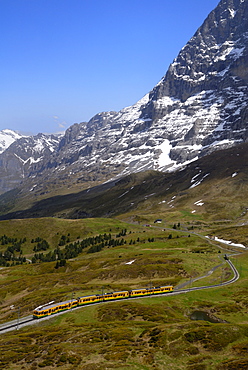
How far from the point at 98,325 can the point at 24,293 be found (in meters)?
52.9

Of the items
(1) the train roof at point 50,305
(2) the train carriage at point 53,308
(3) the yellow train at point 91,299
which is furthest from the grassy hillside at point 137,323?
(1) the train roof at point 50,305

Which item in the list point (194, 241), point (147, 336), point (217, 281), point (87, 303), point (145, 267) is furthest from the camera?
point (194, 241)

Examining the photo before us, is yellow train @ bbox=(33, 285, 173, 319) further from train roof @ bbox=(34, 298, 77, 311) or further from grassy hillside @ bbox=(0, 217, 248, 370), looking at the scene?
grassy hillside @ bbox=(0, 217, 248, 370)

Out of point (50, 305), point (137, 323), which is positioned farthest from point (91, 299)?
point (137, 323)

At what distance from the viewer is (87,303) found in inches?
3327

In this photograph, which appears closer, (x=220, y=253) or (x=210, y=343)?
(x=210, y=343)

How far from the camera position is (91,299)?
85.2 meters

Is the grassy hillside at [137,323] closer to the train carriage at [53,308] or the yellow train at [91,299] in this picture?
the train carriage at [53,308]

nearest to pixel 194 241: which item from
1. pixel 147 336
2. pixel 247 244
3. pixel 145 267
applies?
pixel 247 244

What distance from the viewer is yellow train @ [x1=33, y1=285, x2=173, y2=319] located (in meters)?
76.2

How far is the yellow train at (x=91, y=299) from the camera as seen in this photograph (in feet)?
250

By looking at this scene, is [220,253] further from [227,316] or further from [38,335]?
[38,335]

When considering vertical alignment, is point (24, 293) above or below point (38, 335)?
below

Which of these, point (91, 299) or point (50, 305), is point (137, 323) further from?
point (50, 305)
